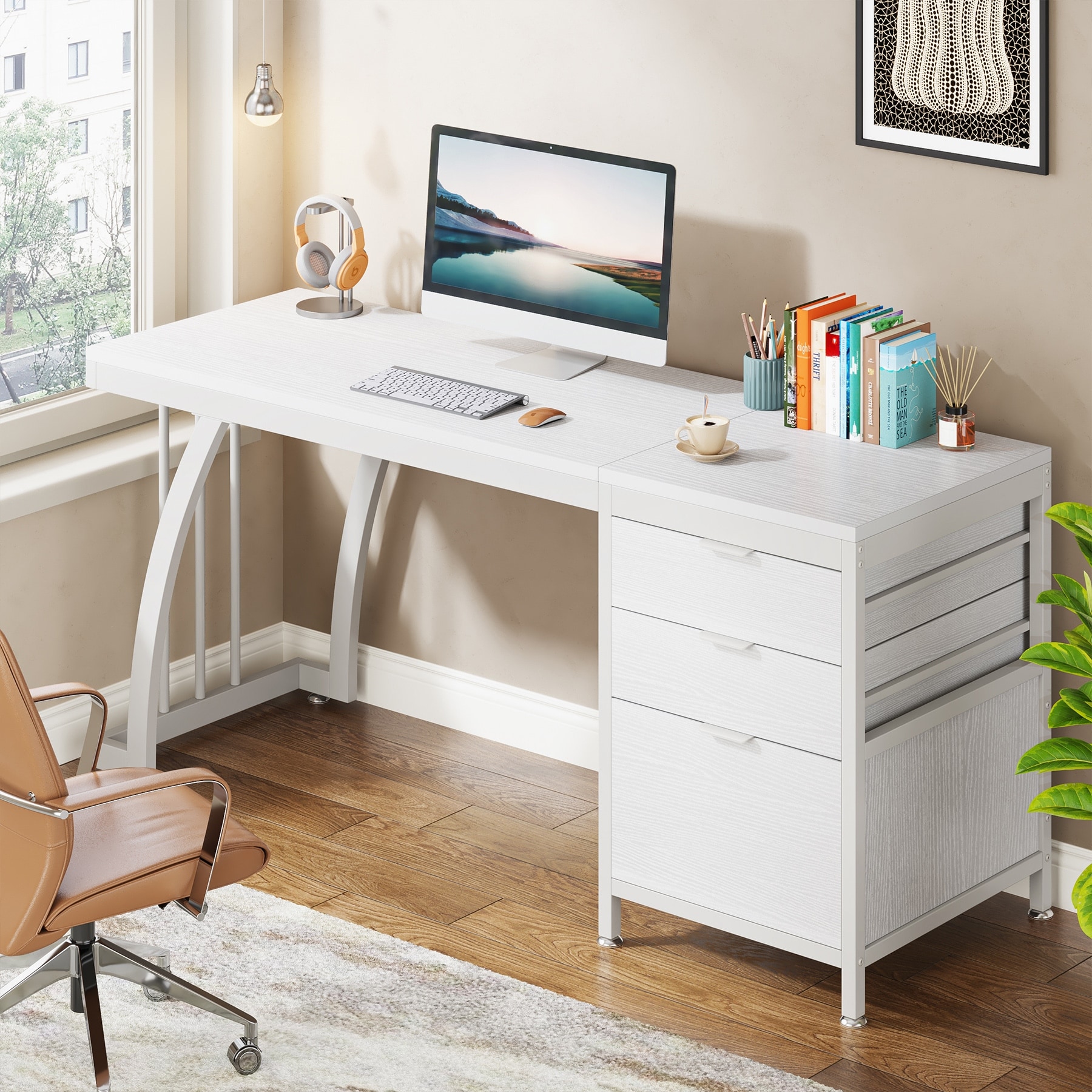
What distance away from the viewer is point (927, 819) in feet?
10.3

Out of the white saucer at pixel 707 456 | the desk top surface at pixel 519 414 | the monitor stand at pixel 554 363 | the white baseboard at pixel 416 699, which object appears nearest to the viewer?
the desk top surface at pixel 519 414

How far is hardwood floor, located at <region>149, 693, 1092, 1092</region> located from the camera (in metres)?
2.99

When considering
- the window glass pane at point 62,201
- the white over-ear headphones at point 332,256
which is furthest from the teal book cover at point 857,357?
the window glass pane at point 62,201

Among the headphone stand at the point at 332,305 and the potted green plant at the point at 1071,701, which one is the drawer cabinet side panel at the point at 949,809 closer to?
the potted green plant at the point at 1071,701

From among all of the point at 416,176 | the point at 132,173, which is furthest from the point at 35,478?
the point at 416,176

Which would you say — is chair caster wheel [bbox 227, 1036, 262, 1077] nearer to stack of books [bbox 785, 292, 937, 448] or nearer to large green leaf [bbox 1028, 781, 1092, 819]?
large green leaf [bbox 1028, 781, 1092, 819]

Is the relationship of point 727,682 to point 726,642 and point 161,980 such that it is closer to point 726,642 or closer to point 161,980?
point 726,642

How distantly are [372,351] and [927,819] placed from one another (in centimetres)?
145

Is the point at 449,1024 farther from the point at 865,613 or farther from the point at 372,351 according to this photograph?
the point at 372,351

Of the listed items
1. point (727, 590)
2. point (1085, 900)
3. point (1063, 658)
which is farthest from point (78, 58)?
point (1085, 900)

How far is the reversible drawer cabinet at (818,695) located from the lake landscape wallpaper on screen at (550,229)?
0.43 m

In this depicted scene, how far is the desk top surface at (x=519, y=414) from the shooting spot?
9.80 ft

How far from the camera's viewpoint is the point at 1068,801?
9.55ft

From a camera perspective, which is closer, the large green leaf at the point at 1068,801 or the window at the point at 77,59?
the large green leaf at the point at 1068,801
